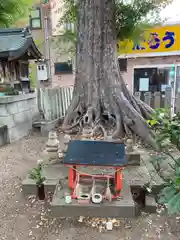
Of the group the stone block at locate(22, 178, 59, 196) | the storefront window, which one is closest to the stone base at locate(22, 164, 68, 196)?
the stone block at locate(22, 178, 59, 196)

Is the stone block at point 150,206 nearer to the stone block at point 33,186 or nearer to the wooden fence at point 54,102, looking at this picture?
the stone block at point 33,186

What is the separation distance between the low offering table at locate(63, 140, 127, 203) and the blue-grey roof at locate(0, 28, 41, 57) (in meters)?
3.32

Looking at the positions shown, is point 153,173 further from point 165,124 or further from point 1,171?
point 1,171

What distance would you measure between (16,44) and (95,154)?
4.02 m

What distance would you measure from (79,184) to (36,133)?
344 cm

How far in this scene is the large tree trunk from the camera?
391 cm

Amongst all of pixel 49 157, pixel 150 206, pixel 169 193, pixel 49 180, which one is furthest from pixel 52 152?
pixel 169 193

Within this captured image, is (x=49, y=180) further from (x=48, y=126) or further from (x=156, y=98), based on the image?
(x=156, y=98)

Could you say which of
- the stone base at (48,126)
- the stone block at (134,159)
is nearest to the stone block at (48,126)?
the stone base at (48,126)

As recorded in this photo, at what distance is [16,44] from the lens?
4.72 m

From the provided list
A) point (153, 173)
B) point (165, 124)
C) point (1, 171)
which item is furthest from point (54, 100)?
point (165, 124)

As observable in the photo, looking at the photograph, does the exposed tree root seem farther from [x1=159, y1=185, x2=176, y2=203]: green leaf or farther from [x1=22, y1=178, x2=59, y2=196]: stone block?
[x1=159, y1=185, x2=176, y2=203]: green leaf

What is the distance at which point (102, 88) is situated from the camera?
4.07 metres

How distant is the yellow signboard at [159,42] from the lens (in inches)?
293
